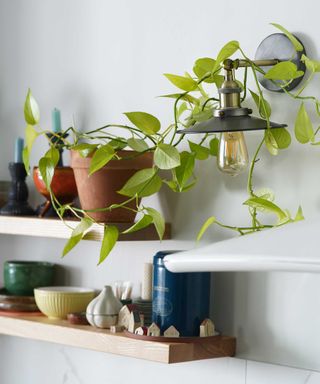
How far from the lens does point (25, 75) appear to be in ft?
7.21

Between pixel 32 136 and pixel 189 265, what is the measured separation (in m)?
0.79

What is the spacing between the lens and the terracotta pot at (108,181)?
1761 millimetres

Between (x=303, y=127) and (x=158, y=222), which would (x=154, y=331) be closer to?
(x=158, y=222)

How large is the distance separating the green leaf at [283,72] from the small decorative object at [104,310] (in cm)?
59

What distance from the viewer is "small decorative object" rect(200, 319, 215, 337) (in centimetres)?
170

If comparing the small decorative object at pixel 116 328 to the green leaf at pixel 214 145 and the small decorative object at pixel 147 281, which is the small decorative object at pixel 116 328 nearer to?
the small decorative object at pixel 147 281

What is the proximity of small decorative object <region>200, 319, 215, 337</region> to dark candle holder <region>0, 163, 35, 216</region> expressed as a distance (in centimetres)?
59

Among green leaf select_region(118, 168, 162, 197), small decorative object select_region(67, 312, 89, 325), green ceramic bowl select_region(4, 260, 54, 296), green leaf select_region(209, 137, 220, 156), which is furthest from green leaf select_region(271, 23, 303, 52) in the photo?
green ceramic bowl select_region(4, 260, 54, 296)

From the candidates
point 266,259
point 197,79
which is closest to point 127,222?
point 197,79

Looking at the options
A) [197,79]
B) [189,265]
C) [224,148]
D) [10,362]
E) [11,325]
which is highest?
[197,79]

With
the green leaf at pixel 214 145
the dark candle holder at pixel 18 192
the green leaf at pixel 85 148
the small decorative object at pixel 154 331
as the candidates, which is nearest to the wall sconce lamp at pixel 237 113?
the green leaf at pixel 214 145

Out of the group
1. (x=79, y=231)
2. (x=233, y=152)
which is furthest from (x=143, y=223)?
(x=233, y=152)

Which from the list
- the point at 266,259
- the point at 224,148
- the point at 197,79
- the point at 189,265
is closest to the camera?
the point at 266,259

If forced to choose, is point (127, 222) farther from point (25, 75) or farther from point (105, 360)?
point (25, 75)
